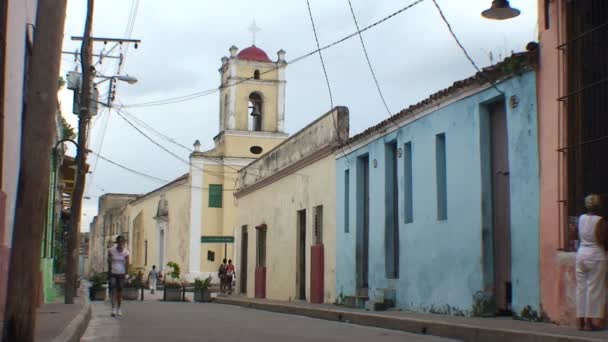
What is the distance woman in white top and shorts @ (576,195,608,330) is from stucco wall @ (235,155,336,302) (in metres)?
11.8

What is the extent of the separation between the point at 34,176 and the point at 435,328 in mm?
6671

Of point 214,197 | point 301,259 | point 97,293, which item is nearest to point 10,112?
point 301,259

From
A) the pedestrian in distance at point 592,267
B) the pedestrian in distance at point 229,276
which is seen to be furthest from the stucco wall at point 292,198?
the pedestrian in distance at point 592,267

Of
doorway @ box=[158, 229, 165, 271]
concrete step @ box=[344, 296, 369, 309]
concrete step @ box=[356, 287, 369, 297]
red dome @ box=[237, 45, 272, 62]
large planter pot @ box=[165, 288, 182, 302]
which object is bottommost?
large planter pot @ box=[165, 288, 182, 302]

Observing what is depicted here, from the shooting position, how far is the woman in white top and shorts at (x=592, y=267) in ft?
30.1

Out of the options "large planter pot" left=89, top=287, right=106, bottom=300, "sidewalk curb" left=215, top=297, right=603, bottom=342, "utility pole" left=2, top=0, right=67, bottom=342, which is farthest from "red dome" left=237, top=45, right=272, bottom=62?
"utility pole" left=2, top=0, right=67, bottom=342

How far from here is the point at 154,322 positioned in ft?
47.0

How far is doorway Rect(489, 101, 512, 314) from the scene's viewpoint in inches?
510

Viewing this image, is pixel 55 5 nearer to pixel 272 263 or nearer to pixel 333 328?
pixel 333 328

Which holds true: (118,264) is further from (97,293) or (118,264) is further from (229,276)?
(229,276)

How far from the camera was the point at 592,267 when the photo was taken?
363 inches

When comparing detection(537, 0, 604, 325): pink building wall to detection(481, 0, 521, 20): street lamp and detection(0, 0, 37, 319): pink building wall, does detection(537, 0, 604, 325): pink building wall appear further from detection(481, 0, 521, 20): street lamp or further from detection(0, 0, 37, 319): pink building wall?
detection(0, 0, 37, 319): pink building wall

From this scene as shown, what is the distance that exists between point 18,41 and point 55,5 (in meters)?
4.38

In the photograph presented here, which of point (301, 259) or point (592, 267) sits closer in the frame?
point (592, 267)
